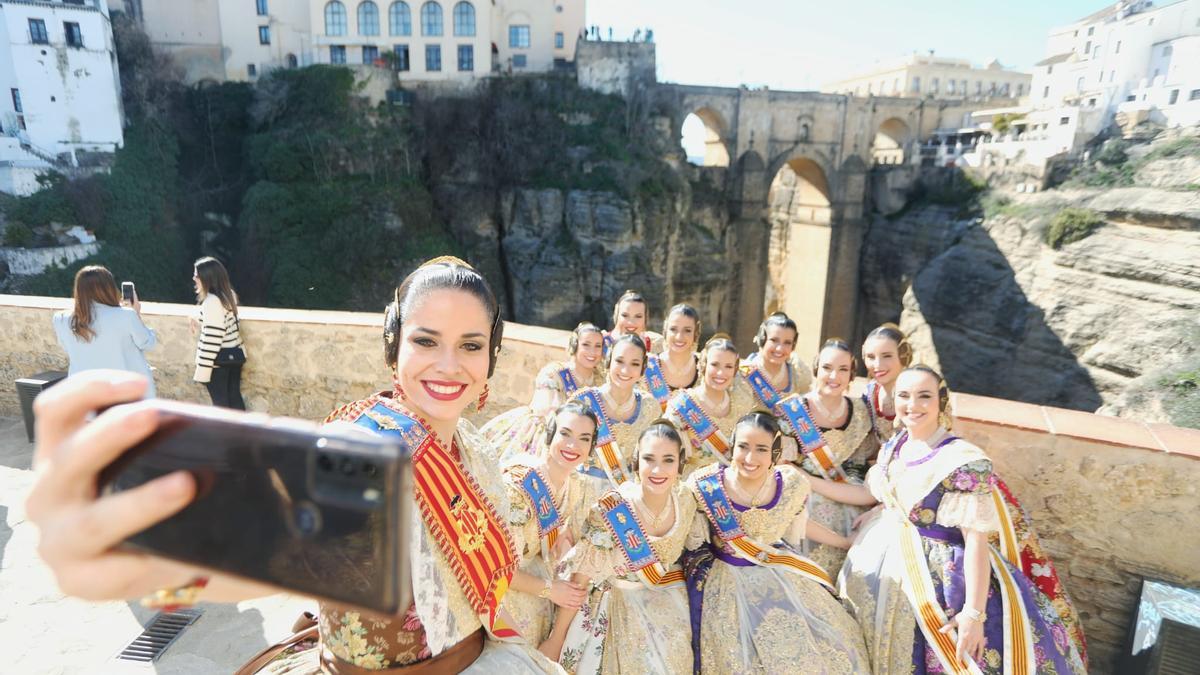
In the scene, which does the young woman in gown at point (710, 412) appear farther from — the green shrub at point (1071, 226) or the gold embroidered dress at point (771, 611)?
the green shrub at point (1071, 226)

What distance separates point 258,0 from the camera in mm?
29656

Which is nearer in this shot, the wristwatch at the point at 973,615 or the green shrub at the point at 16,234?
the wristwatch at the point at 973,615

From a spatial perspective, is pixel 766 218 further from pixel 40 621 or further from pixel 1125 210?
pixel 40 621

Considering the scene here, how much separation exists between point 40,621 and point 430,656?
2886 millimetres

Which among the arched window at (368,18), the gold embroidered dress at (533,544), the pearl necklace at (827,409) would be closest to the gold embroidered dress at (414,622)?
the gold embroidered dress at (533,544)

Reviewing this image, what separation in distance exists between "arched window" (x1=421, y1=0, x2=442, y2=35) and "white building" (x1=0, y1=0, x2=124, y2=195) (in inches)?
508

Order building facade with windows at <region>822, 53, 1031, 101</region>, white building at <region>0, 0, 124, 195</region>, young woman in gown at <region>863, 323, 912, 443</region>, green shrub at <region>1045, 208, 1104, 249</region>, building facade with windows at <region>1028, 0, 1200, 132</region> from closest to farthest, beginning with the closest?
young woman in gown at <region>863, 323, 912, 443</region> < green shrub at <region>1045, 208, 1104, 249</region> < white building at <region>0, 0, 124, 195</region> < building facade with windows at <region>1028, 0, 1200, 132</region> < building facade with windows at <region>822, 53, 1031, 101</region>

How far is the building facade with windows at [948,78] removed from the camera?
2317 inches

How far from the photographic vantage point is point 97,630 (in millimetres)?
3104

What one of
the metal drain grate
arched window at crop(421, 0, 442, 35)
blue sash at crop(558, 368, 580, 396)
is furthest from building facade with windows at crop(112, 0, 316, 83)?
the metal drain grate

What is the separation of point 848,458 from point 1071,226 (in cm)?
2582

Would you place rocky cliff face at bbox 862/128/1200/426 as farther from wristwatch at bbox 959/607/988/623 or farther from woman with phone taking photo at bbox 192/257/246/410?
woman with phone taking photo at bbox 192/257/246/410

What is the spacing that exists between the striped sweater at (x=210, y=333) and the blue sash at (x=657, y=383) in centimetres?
331

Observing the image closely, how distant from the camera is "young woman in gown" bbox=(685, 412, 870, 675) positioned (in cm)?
274
